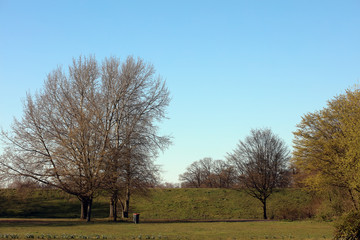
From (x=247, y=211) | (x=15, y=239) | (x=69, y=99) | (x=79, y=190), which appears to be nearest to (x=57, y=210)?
(x=79, y=190)

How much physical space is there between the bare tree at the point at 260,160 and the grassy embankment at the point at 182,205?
3245 mm

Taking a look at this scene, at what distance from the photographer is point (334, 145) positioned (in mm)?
35125

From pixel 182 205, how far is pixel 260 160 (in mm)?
13297

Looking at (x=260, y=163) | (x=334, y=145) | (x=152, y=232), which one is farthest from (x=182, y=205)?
(x=152, y=232)

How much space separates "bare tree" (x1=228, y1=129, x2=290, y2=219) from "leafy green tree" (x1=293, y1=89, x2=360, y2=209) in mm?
8381

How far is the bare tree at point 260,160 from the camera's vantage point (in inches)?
1863

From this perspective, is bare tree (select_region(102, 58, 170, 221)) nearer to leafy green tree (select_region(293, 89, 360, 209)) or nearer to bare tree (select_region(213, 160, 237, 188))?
leafy green tree (select_region(293, 89, 360, 209))

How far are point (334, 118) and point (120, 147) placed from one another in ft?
76.7

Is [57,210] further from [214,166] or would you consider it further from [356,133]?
[214,166]

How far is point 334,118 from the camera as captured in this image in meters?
37.1

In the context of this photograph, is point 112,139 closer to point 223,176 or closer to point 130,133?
point 130,133

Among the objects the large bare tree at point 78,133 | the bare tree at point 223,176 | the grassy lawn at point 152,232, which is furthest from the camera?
the bare tree at point 223,176

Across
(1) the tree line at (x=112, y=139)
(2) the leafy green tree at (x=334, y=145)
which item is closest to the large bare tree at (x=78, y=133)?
(1) the tree line at (x=112, y=139)

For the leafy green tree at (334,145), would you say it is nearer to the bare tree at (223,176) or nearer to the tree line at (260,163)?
the tree line at (260,163)
